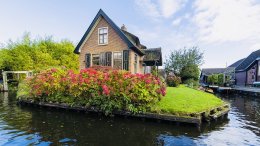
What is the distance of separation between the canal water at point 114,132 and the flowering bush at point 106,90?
3.49 ft

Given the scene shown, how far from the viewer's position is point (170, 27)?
73.6ft

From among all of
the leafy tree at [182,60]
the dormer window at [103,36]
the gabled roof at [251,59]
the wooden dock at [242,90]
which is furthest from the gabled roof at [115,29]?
the gabled roof at [251,59]

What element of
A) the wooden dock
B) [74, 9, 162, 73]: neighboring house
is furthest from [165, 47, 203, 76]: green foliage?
[74, 9, 162, 73]: neighboring house

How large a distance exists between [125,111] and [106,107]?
1.43 meters

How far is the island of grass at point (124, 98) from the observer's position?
38.3 ft

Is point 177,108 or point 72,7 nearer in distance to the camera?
Result: point 177,108

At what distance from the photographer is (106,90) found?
12.6m

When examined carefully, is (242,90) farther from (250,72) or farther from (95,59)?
(95,59)

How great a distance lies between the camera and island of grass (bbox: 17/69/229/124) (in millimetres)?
11688

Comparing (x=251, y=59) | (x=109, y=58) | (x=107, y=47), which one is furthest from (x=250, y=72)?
(x=107, y=47)

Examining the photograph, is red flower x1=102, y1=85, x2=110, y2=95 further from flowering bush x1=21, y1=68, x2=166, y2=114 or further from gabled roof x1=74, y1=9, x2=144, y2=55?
gabled roof x1=74, y1=9, x2=144, y2=55

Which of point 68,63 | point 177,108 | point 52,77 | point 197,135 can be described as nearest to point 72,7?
point 52,77

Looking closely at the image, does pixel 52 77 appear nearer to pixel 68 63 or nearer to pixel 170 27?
pixel 170 27

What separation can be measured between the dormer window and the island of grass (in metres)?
8.45
